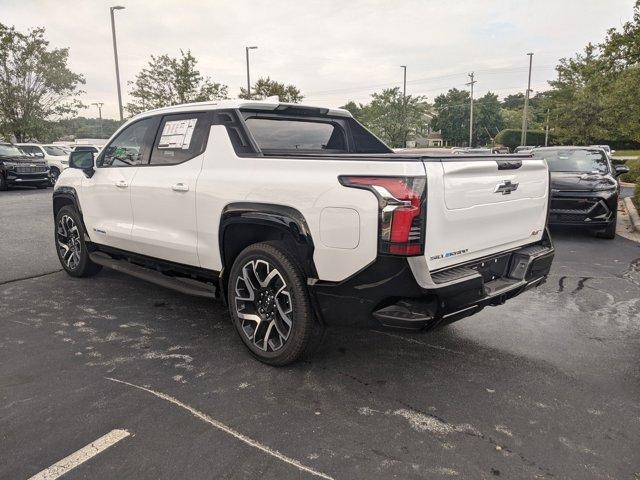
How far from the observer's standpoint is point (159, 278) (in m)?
4.25

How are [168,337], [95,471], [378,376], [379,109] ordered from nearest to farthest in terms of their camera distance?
1. [95,471]
2. [378,376]
3. [168,337]
4. [379,109]

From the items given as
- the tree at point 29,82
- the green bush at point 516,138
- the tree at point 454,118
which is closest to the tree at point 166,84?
the tree at point 29,82

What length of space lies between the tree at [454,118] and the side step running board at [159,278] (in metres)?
94.1

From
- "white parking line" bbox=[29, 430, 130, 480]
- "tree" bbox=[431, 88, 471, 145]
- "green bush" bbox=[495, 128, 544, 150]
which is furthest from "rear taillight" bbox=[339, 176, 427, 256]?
"tree" bbox=[431, 88, 471, 145]

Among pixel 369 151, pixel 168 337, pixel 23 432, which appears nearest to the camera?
pixel 23 432

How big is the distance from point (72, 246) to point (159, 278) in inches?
80.9

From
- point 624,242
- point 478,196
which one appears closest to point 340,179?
point 478,196

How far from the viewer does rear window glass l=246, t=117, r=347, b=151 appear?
4.03m

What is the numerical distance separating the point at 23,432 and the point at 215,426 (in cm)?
103

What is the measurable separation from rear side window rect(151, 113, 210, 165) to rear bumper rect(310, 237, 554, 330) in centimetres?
167

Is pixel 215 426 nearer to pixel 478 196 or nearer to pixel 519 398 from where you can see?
pixel 519 398

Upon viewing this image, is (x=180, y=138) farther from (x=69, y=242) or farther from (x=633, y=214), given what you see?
(x=633, y=214)

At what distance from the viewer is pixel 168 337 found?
401cm

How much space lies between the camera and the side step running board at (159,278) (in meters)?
3.88
